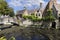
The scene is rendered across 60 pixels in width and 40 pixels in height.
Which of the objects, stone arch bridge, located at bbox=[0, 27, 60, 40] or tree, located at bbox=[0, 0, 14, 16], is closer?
stone arch bridge, located at bbox=[0, 27, 60, 40]

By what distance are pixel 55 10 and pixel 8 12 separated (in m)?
27.1

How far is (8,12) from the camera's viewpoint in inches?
3199

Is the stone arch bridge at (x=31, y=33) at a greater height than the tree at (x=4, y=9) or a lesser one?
lesser

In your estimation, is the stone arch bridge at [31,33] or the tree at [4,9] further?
the tree at [4,9]

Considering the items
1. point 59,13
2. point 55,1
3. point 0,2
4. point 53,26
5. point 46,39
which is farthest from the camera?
point 0,2

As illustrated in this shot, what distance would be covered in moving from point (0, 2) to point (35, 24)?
23.3 metres

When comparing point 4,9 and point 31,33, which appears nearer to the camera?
point 31,33

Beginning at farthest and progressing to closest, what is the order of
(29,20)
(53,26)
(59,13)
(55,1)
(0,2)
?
1. (0,2)
2. (55,1)
3. (29,20)
4. (59,13)
5. (53,26)

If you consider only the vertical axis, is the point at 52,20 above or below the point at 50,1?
below

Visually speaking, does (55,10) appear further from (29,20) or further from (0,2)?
(0,2)

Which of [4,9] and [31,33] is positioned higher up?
[4,9]

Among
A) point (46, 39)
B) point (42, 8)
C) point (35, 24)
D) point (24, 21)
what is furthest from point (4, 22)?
point (46, 39)

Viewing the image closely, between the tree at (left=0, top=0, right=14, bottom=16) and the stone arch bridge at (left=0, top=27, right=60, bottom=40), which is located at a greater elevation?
the tree at (left=0, top=0, right=14, bottom=16)

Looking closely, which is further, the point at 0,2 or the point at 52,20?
the point at 0,2
